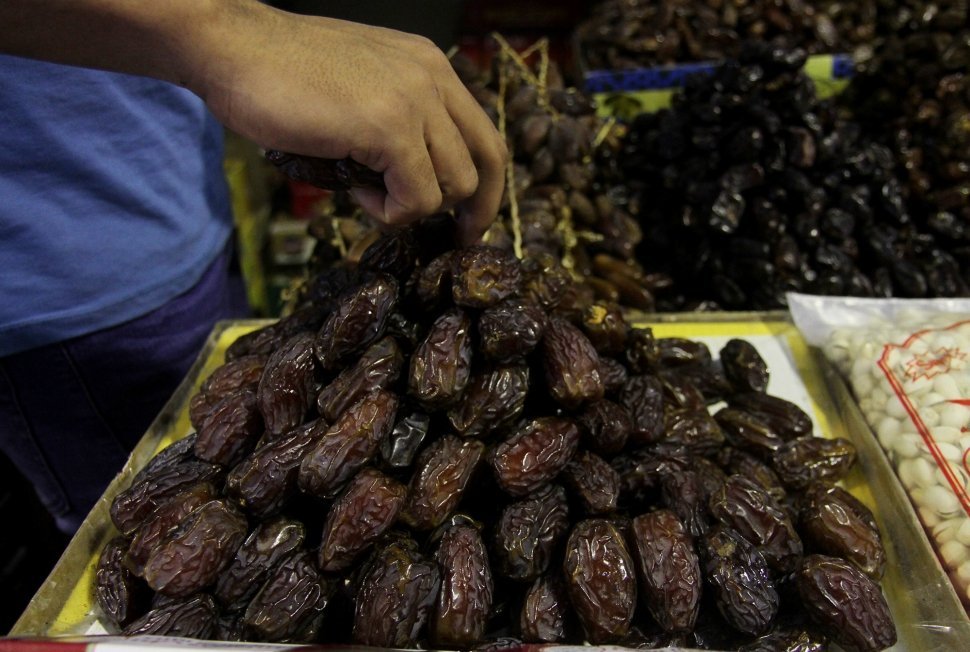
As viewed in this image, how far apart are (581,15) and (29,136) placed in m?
4.14

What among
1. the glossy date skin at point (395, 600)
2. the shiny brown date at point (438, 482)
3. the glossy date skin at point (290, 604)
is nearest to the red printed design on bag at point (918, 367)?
the shiny brown date at point (438, 482)

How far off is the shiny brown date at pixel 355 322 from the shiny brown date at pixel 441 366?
0.11m

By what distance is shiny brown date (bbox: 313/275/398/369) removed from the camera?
1.39 meters

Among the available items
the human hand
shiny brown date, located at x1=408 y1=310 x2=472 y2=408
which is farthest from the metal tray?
the human hand

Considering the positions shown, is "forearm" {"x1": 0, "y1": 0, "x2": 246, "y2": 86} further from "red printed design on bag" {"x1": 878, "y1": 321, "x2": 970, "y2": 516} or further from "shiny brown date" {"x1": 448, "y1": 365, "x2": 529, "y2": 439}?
"red printed design on bag" {"x1": 878, "y1": 321, "x2": 970, "y2": 516}

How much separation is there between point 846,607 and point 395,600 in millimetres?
826

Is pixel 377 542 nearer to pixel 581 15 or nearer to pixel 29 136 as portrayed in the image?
pixel 29 136

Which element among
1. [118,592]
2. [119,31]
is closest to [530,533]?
[118,592]

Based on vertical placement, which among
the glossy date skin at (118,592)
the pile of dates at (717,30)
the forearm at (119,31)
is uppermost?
the forearm at (119,31)

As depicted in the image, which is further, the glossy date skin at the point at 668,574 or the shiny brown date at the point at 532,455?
the shiny brown date at the point at 532,455

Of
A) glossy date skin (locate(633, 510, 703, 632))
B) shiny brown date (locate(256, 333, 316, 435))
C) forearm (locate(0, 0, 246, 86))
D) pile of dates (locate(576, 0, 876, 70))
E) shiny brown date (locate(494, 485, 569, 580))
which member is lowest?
glossy date skin (locate(633, 510, 703, 632))

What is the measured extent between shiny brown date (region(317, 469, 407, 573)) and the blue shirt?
125 centimetres

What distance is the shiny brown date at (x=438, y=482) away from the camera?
1296 millimetres

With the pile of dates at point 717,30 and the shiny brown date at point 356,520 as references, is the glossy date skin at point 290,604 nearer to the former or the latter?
the shiny brown date at point 356,520
